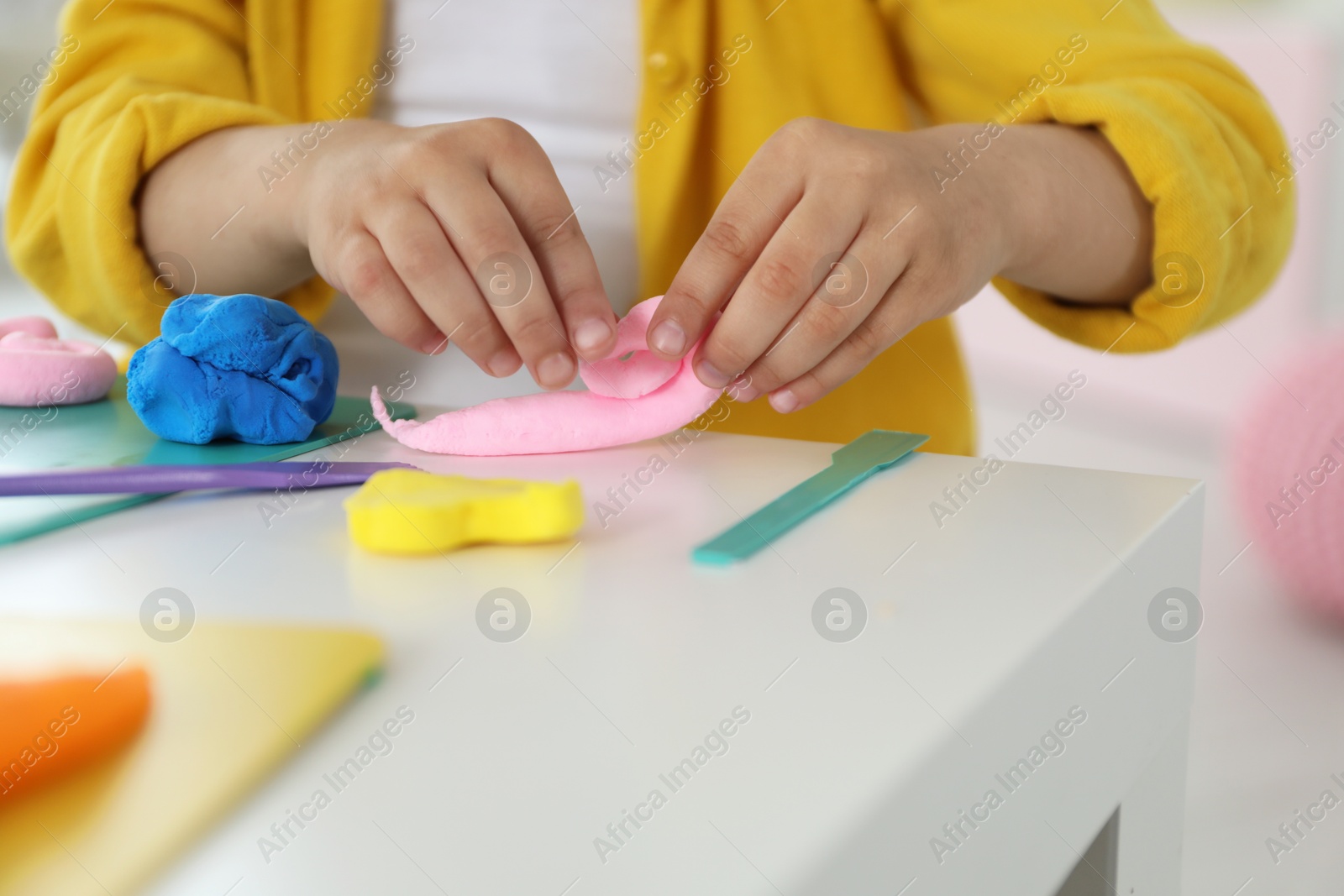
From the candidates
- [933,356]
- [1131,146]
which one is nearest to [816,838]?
[1131,146]

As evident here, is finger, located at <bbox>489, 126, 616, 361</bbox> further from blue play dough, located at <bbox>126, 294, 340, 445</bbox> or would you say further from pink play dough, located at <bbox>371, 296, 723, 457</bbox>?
blue play dough, located at <bbox>126, 294, 340, 445</bbox>

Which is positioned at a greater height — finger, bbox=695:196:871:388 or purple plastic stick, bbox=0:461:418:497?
finger, bbox=695:196:871:388

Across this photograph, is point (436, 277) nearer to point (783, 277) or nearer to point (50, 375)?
point (783, 277)

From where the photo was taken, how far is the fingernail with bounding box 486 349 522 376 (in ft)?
1.68

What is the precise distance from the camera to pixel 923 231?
479 mm

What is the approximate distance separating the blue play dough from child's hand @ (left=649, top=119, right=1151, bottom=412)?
0.64ft

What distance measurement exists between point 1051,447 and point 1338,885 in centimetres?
118

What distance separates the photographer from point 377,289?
513 mm

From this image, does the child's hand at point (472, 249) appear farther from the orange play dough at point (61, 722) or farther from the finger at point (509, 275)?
the orange play dough at point (61, 722)

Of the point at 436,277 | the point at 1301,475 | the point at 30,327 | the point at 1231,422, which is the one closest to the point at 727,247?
the point at 436,277

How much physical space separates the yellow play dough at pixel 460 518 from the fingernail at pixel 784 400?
0.55 feet

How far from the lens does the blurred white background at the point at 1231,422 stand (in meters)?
0.74

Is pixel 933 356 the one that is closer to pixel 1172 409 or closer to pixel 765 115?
pixel 765 115

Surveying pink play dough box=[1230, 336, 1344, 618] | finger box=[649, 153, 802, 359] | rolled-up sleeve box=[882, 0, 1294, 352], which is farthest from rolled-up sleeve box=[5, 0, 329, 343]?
pink play dough box=[1230, 336, 1344, 618]
